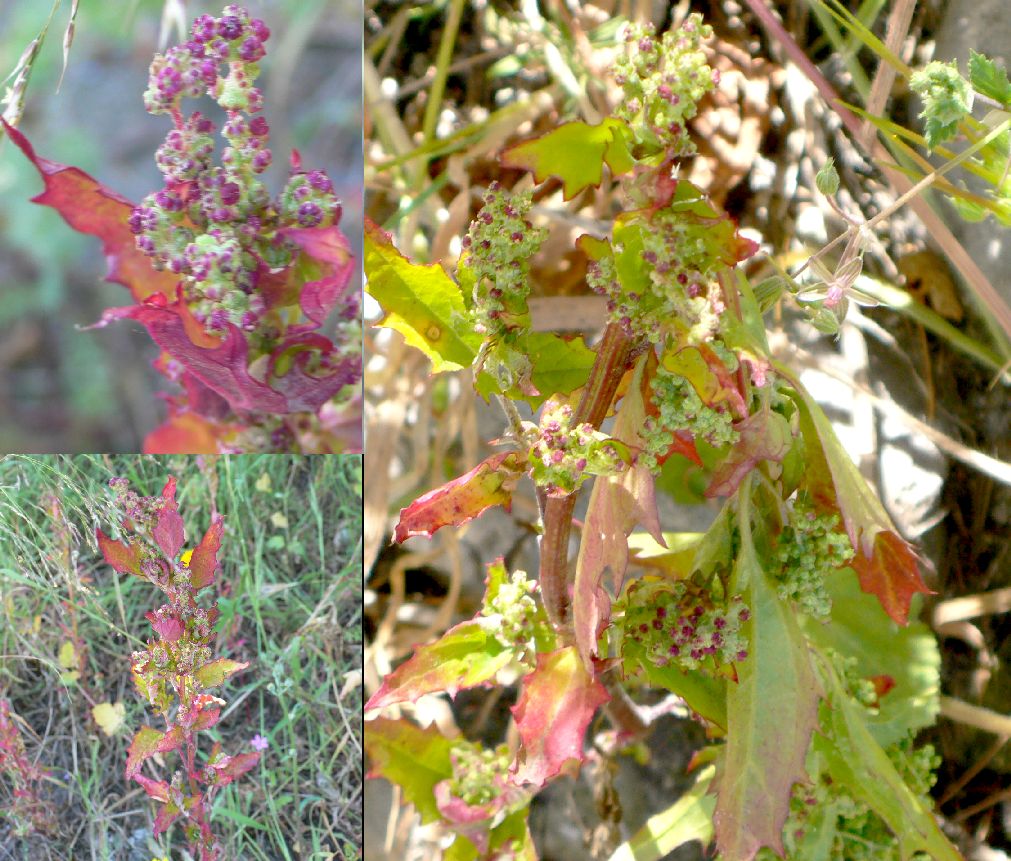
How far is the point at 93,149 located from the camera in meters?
0.47

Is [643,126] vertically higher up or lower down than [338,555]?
higher up

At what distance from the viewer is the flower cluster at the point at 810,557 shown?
49 cm

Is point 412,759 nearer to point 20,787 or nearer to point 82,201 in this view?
point 20,787

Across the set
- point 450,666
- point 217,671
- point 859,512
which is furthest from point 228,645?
point 859,512

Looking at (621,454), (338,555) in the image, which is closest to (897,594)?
(621,454)

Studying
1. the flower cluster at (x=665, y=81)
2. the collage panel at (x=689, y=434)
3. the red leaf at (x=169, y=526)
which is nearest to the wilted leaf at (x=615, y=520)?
the collage panel at (x=689, y=434)

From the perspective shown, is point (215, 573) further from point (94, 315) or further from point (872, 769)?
point (872, 769)

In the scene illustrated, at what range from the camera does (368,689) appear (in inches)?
31.3

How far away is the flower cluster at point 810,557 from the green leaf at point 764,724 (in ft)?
0.04

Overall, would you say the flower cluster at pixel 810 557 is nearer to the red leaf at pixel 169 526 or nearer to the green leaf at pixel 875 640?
the green leaf at pixel 875 640

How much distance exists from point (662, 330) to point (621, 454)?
0.19 ft

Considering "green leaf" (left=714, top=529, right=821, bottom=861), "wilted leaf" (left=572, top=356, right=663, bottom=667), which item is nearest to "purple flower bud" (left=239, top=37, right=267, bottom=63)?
"wilted leaf" (left=572, top=356, right=663, bottom=667)

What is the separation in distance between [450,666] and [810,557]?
20 centimetres

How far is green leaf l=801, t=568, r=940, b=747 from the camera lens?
67cm
